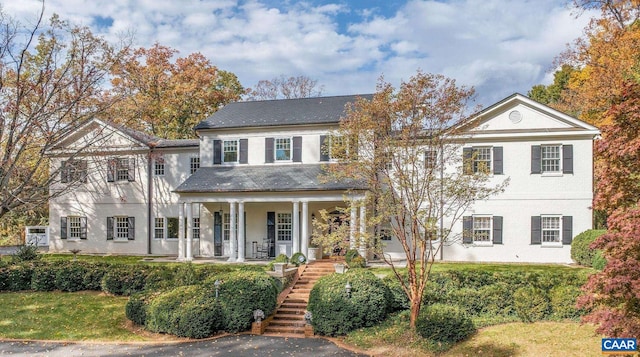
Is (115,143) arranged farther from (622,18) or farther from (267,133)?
(622,18)

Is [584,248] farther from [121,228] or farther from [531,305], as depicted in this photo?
[121,228]

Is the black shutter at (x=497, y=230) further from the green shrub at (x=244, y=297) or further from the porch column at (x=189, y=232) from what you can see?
the porch column at (x=189, y=232)

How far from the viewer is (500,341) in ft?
38.8

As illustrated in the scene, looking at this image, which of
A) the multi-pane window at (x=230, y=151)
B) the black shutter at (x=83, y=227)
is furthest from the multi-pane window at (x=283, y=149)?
the black shutter at (x=83, y=227)

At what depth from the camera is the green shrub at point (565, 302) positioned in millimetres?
13250

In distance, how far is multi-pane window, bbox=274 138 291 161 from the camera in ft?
77.9

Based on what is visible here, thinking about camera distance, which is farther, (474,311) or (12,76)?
(12,76)

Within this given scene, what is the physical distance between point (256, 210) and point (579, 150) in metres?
16.6

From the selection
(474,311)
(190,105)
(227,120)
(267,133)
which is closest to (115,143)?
(227,120)

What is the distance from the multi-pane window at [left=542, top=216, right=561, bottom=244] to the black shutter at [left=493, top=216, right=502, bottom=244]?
2003 mm

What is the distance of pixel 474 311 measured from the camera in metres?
14.2

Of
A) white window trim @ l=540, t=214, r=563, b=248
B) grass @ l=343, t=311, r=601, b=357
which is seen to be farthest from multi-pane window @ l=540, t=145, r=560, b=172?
grass @ l=343, t=311, r=601, b=357

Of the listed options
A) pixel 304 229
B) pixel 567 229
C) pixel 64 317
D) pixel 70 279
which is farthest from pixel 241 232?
pixel 567 229

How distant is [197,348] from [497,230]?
1540 centimetres
